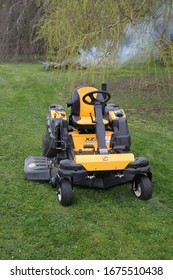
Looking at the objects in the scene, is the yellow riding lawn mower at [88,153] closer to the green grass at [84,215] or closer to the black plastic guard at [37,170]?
the black plastic guard at [37,170]

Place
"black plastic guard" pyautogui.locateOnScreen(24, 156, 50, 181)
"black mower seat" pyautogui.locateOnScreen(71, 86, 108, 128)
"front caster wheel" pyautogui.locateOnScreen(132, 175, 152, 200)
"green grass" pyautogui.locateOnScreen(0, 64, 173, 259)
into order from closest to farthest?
1. "green grass" pyautogui.locateOnScreen(0, 64, 173, 259)
2. "front caster wheel" pyautogui.locateOnScreen(132, 175, 152, 200)
3. "black plastic guard" pyautogui.locateOnScreen(24, 156, 50, 181)
4. "black mower seat" pyautogui.locateOnScreen(71, 86, 108, 128)

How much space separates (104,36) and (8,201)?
2958 mm

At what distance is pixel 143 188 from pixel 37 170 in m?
1.18

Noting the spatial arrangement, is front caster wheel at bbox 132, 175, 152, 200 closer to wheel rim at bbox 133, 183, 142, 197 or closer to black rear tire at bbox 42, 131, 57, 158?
wheel rim at bbox 133, 183, 142, 197

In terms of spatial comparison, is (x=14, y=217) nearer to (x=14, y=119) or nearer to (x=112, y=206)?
(x=112, y=206)

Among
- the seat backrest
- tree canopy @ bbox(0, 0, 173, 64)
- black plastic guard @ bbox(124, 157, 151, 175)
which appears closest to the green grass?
black plastic guard @ bbox(124, 157, 151, 175)

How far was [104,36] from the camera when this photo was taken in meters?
6.07

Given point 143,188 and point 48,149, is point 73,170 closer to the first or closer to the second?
point 143,188

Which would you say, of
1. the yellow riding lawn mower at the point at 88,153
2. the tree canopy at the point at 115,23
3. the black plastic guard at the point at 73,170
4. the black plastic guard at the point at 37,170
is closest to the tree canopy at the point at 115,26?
the tree canopy at the point at 115,23

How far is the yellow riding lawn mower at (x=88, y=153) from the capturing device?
405 centimetres

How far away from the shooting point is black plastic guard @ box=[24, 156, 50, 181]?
15.0ft

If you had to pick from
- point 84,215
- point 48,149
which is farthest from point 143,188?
point 48,149
